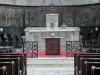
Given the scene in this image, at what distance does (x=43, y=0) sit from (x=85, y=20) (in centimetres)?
399

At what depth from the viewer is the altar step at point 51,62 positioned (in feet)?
36.3

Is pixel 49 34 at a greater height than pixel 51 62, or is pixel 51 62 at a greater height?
pixel 49 34

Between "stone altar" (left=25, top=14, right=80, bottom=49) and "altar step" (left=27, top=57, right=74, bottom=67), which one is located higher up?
"stone altar" (left=25, top=14, right=80, bottom=49)

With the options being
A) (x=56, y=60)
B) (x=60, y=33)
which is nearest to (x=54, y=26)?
(x=60, y=33)

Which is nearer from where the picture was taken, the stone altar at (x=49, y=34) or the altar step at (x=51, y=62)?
the altar step at (x=51, y=62)

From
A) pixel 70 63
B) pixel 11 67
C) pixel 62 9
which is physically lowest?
pixel 70 63

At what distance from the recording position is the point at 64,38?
15.8 m

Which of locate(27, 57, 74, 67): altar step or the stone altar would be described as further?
the stone altar

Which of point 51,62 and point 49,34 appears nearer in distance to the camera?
point 51,62

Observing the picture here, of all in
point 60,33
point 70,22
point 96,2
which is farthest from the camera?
point 70,22

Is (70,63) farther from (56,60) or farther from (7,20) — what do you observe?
(7,20)

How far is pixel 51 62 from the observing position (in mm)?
11273

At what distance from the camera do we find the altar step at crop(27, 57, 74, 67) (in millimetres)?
11070

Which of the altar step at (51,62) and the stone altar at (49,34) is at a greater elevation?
the stone altar at (49,34)
